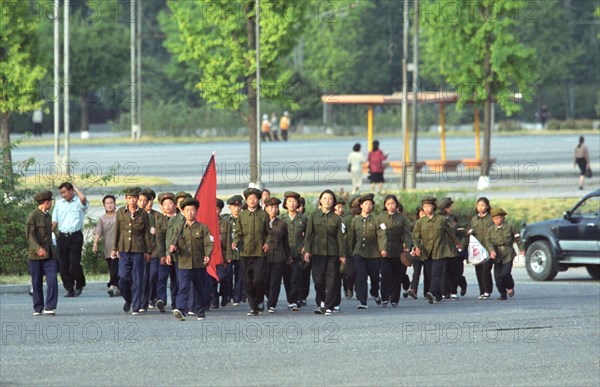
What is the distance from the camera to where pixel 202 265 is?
19031 mm

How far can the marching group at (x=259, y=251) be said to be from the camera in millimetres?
19281

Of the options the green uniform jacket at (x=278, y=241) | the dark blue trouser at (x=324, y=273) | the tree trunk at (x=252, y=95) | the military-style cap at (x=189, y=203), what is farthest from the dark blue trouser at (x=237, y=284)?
the tree trunk at (x=252, y=95)

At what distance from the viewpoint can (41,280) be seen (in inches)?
763

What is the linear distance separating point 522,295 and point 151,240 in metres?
6.30

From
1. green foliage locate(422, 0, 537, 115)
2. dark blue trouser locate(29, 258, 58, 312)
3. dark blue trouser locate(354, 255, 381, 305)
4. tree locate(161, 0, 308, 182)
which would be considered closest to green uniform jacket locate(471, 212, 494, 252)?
dark blue trouser locate(354, 255, 381, 305)

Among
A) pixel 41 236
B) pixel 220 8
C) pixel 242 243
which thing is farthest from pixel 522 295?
pixel 220 8

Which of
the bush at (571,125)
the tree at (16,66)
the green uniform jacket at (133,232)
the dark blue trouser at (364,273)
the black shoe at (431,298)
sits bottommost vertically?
the black shoe at (431,298)

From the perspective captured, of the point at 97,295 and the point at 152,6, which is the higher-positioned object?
the point at 152,6

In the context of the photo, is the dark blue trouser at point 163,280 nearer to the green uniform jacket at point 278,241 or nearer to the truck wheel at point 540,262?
the green uniform jacket at point 278,241

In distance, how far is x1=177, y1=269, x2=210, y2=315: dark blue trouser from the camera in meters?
19.0

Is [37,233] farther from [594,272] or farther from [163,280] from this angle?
[594,272]

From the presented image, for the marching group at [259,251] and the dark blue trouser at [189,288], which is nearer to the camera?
the dark blue trouser at [189,288]

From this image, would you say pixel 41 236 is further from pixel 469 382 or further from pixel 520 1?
pixel 520 1

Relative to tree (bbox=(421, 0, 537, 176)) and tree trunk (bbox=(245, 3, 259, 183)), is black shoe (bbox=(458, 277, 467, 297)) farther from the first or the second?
tree (bbox=(421, 0, 537, 176))
